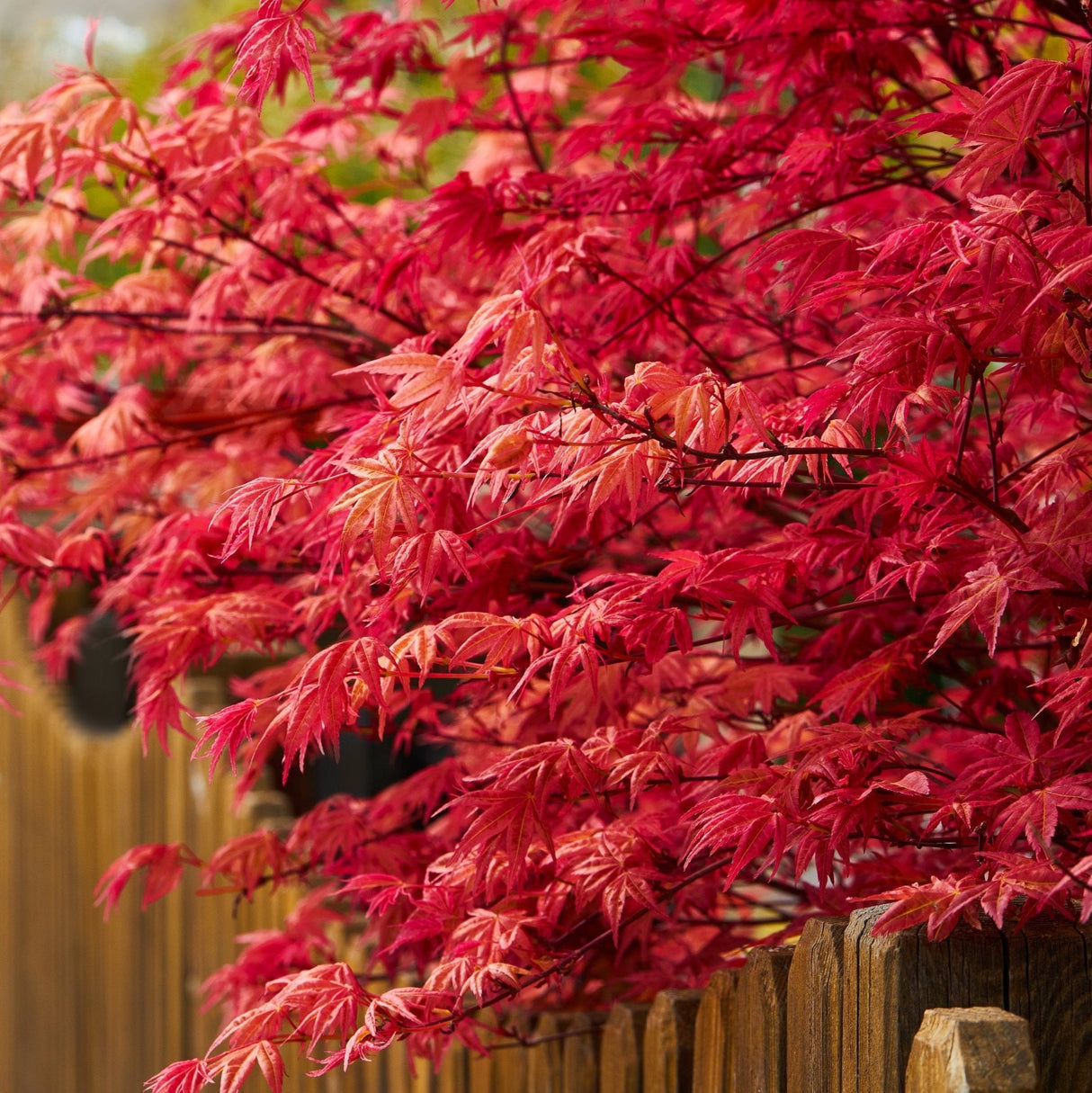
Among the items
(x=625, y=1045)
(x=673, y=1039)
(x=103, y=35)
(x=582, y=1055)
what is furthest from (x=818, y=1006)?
(x=103, y=35)

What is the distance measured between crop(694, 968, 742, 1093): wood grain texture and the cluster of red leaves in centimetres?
15

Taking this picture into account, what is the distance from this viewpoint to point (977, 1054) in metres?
1.17

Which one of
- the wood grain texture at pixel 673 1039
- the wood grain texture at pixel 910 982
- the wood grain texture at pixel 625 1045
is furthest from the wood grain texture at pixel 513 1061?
the wood grain texture at pixel 910 982

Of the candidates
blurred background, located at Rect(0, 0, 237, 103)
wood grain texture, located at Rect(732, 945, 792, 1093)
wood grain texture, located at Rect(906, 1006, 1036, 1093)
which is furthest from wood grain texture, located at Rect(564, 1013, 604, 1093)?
blurred background, located at Rect(0, 0, 237, 103)

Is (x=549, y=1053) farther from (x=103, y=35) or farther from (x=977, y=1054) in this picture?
(x=103, y=35)

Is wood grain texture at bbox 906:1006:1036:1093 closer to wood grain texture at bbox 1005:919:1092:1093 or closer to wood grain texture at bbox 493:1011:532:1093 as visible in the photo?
wood grain texture at bbox 1005:919:1092:1093

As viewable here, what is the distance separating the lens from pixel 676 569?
145cm

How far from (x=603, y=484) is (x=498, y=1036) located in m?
1.32

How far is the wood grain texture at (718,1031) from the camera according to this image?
1.66 metres

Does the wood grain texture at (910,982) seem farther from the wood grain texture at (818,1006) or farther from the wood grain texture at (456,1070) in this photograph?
the wood grain texture at (456,1070)

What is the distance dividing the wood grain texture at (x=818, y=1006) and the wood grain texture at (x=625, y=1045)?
427mm

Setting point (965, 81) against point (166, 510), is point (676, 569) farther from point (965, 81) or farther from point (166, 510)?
point (166, 510)

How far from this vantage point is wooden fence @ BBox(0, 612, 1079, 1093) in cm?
131

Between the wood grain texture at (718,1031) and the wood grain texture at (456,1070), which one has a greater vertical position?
the wood grain texture at (718,1031)
